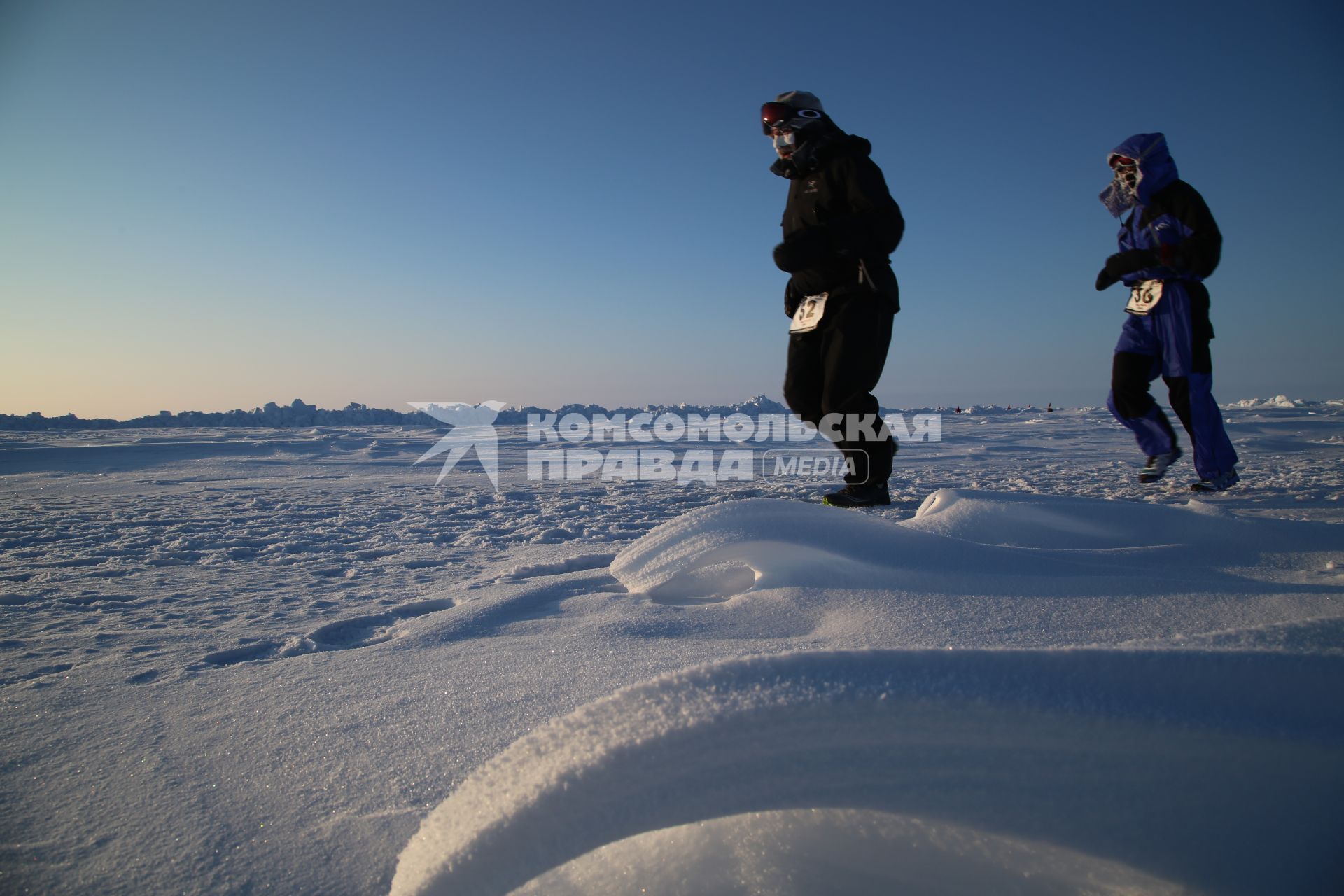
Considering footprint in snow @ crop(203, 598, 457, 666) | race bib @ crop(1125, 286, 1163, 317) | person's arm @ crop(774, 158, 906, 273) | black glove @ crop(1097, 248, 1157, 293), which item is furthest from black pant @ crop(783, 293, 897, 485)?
footprint in snow @ crop(203, 598, 457, 666)

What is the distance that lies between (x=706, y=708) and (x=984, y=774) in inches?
8.8

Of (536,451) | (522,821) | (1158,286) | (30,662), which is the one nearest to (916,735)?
(522,821)

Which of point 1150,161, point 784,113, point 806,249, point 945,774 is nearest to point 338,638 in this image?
point 945,774

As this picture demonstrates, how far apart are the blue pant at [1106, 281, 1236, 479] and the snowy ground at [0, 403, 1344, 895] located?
796 millimetres

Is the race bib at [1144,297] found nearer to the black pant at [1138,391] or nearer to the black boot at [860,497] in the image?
the black pant at [1138,391]

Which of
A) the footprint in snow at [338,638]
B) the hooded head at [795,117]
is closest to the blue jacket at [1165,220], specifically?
the hooded head at [795,117]

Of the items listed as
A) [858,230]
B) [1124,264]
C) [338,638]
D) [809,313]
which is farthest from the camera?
[1124,264]

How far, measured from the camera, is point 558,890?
0.58 meters

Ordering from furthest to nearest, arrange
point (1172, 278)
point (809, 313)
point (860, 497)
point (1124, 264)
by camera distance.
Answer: point (1124, 264) < point (1172, 278) < point (809, 313) < point (860, 497)

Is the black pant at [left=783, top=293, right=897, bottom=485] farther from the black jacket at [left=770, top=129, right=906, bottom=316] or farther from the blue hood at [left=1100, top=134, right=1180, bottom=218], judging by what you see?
the blue hood at [left=1100, top=134, right=1180, bottom=218]

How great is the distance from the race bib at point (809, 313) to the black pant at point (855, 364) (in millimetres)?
29

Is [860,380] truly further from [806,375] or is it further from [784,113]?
[784,113]

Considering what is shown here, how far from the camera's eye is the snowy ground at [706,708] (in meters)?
0.51

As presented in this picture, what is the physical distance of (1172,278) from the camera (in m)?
3.27
